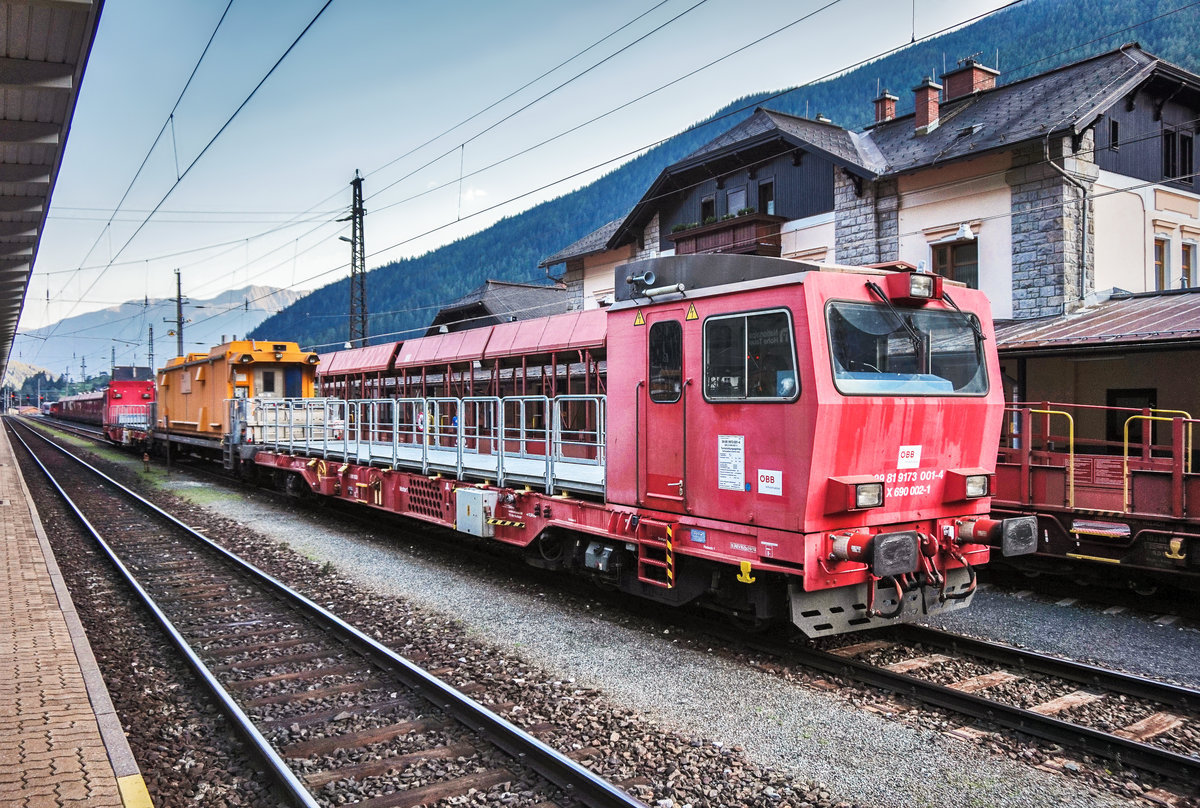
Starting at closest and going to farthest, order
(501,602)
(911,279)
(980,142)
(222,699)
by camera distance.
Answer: (222,699)
(911,279)
(501,602)
(980,142)

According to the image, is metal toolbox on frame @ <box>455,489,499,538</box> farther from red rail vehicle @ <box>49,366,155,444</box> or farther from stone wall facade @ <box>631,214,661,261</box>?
red rail vehicle @ <box>49,366,155,444</box>

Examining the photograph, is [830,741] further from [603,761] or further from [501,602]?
[501,602]

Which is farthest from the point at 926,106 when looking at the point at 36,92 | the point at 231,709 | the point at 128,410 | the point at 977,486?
the point at 128,410

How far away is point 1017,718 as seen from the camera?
546 centimetres

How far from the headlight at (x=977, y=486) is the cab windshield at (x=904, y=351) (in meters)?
0.73

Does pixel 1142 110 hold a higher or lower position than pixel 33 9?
higher

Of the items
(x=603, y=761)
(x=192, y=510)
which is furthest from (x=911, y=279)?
(x=192, y=510)

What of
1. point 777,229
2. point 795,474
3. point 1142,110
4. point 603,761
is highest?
point 1142,110

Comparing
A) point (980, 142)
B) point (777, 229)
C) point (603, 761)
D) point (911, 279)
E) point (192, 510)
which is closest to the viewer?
point (603, 761)

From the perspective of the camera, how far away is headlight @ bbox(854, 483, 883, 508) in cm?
608

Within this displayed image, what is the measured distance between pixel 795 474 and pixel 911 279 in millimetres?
1906

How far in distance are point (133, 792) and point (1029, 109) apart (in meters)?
20.1

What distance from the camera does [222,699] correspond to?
230 inches

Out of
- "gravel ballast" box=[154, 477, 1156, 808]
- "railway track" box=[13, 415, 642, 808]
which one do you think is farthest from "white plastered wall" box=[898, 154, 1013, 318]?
"railway track" box=[13, 415, 642, 808]
